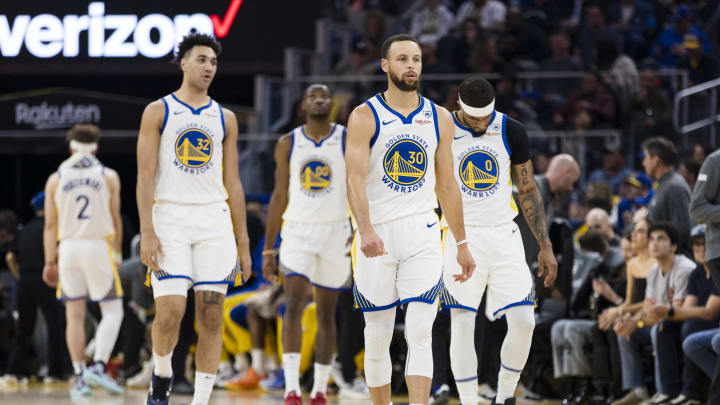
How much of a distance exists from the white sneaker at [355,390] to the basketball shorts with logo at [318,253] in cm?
189

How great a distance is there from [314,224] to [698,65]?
8.37 meters

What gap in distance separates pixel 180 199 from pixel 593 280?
13.1 ft

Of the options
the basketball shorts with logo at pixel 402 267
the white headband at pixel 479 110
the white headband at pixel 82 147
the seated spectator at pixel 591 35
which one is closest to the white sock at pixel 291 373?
the basketball shorts with logo at pixel 402 267

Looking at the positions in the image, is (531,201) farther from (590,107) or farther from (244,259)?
(590,107)

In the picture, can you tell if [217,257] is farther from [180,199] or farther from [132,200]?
[132,200]

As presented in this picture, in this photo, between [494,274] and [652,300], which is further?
[652,300]

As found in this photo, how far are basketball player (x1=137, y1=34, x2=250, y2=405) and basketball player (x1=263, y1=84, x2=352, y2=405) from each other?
1.20m

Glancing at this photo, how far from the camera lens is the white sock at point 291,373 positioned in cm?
761

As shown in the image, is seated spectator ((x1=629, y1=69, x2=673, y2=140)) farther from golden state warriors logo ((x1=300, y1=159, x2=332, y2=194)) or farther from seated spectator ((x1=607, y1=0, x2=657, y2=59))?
golden state warriors logo ((x1=300, y1=159, x2=332, y2=194))

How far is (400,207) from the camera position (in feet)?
19.8

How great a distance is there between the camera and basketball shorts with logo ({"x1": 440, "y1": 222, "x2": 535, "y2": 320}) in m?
6.64

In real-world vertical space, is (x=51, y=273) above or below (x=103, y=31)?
below

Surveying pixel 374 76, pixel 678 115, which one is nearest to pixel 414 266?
pixel 678 115

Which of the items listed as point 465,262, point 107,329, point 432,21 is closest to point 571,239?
point 465,262
